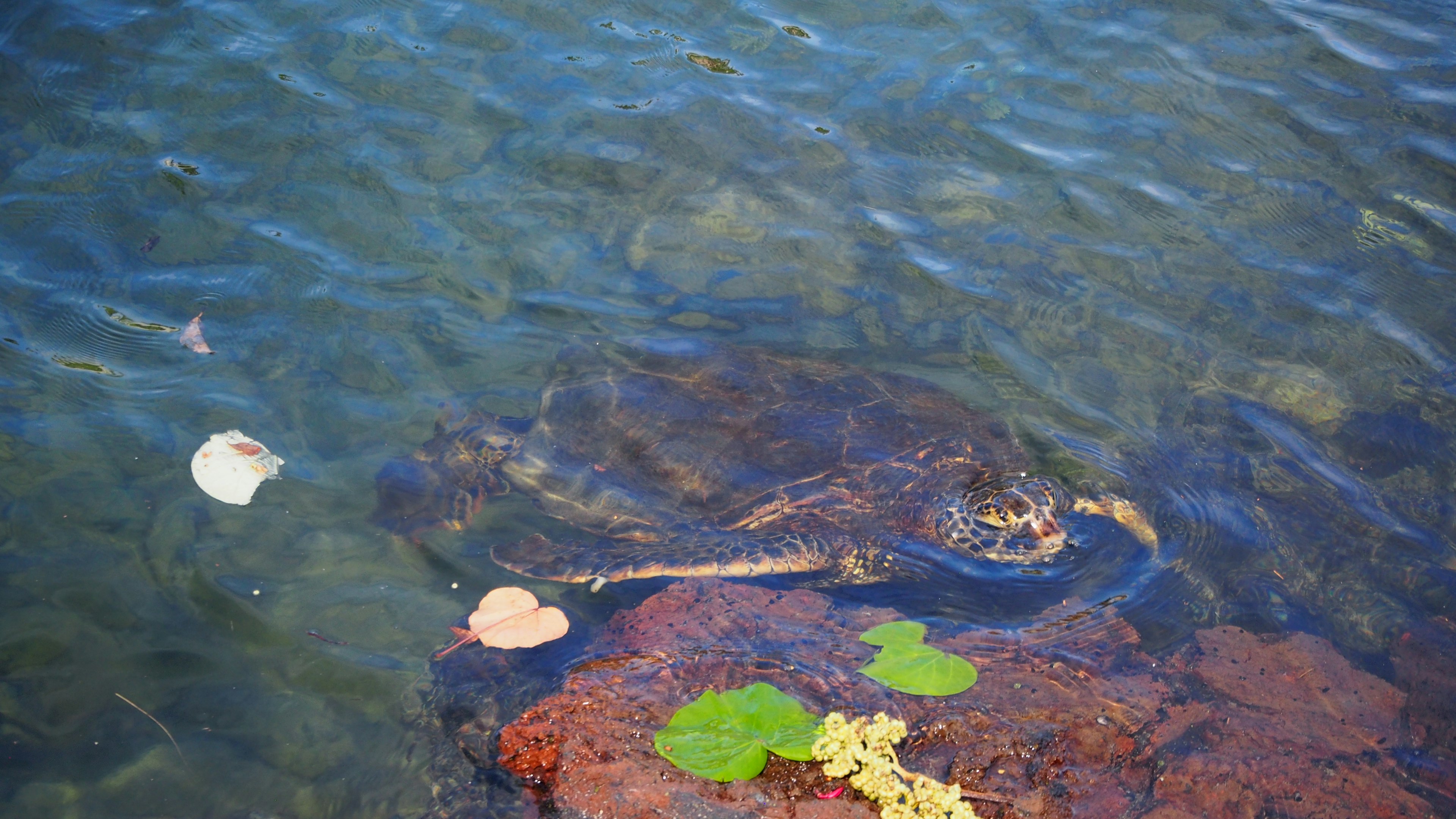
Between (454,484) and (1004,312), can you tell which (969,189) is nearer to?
(1004,312)

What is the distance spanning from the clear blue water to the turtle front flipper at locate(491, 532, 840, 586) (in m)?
0.14

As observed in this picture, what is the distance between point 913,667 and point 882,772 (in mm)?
688

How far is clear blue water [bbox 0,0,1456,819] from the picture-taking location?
11.9 feet

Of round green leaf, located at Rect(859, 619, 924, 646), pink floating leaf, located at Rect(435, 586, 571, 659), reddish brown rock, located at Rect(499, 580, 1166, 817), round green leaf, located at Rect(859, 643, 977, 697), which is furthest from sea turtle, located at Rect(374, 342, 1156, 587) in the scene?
round green leaf, located at Rect(859, 643, 977, 697)

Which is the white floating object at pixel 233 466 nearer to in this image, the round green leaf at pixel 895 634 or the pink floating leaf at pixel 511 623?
the pink floating leaf at pixel 511 623

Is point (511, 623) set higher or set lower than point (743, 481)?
lower

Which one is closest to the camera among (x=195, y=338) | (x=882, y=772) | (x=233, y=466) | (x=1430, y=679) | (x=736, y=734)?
(x=882, y=772)

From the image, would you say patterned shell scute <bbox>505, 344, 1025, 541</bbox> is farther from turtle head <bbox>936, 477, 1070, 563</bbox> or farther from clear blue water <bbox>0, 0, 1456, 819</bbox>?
clear blue water <bbox>0, 0, 1456, 819</bbox>

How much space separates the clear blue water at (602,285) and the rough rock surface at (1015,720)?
1.18 ft

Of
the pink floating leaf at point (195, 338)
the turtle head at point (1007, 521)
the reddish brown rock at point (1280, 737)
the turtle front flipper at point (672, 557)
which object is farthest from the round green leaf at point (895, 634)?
the pink floating leaf at point (195, 338)

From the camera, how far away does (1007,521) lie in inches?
168

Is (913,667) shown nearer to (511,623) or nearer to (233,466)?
(511,623)

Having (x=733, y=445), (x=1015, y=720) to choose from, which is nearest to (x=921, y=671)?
(x=1015, y=720)

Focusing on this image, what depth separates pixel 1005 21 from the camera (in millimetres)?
7574
